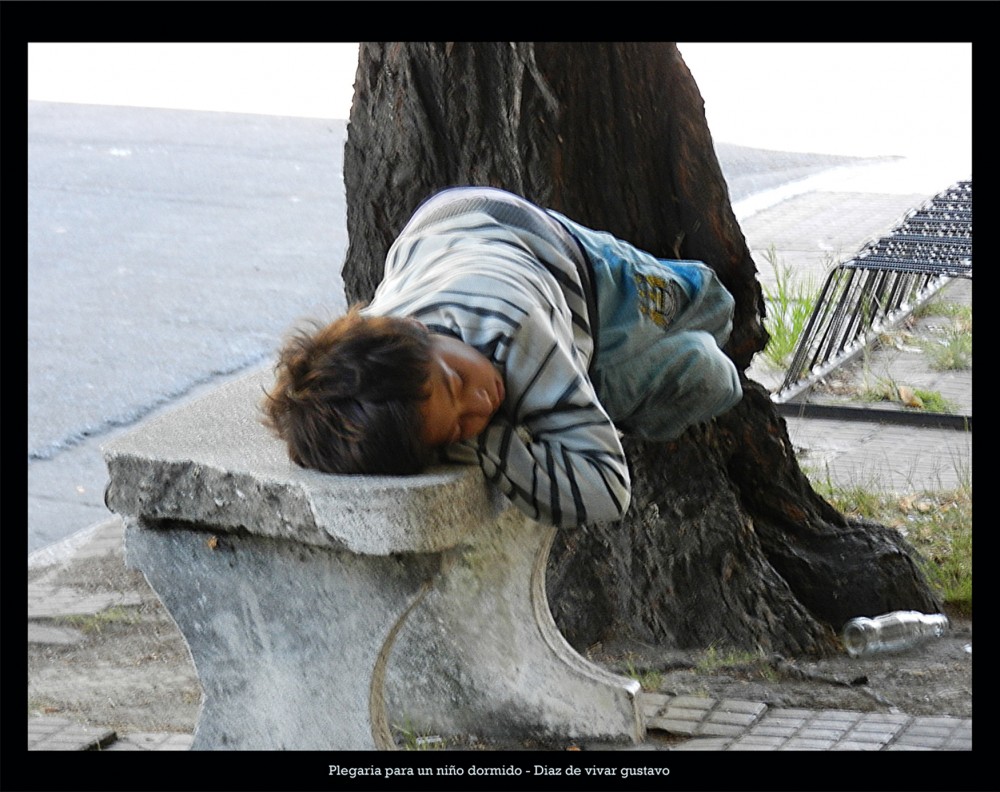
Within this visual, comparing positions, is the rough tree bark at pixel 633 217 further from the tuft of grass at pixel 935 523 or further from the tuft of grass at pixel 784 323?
the tuft of grass at pixel 784 323

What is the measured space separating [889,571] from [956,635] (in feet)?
0.93

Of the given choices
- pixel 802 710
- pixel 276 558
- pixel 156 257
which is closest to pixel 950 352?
pixel 802 710

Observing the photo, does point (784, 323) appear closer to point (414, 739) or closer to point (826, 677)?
point (826, 677)

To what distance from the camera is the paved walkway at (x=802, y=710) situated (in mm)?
3301

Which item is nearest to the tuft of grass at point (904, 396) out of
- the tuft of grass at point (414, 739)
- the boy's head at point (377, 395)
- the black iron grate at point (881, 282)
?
the black iron grate at point (881, 282)

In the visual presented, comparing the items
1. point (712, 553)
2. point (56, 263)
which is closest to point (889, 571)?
point (712, 553)

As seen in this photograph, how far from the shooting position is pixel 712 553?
12.8ft

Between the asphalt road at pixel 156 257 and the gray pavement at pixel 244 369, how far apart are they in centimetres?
2

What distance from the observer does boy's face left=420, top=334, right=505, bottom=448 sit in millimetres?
2508

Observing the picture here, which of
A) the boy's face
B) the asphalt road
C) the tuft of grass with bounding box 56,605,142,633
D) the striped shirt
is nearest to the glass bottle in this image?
the striped shirt

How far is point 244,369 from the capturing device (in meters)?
6.86

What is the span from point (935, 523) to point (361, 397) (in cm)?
289
